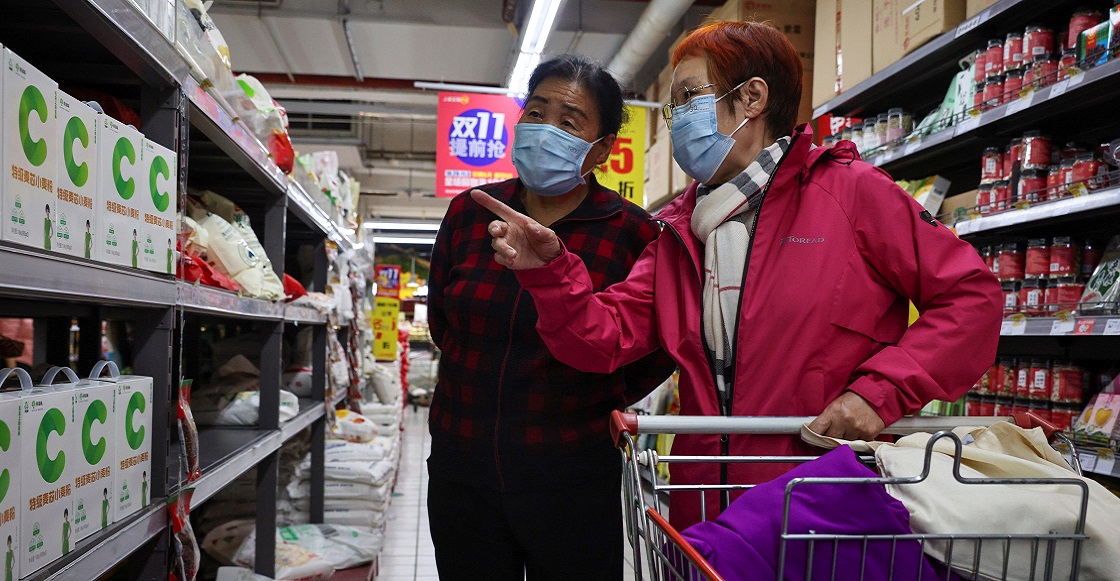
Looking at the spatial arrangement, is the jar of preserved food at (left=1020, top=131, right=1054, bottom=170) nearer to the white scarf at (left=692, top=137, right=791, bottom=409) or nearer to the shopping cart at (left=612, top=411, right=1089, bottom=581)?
the white scarf at (left=692, top=137, right=791, bottom=409)

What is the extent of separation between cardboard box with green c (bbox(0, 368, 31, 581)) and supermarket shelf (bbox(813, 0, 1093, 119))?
120 inches

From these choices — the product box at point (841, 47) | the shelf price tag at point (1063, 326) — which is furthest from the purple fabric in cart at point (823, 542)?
the product box at point (841, 47)

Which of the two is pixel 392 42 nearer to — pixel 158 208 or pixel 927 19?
pixel 927 19

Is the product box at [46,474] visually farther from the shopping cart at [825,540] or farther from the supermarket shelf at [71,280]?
the shopping cart at [825,540]

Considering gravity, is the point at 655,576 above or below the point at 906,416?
below

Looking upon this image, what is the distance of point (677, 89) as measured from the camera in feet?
5.38

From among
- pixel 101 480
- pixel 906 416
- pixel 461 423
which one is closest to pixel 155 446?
pixel 101 480

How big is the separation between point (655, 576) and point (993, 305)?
28.6 inches

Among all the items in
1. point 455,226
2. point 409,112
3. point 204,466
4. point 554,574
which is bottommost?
point 554,574

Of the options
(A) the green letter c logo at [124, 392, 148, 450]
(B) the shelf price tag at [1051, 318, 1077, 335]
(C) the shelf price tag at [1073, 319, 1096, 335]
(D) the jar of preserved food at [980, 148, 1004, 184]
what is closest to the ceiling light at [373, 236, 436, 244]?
(D) the jar of preserved food at [980, 148, 1004, 184]

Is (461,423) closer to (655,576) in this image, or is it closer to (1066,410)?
(655,576)

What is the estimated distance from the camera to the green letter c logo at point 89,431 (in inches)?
56.9

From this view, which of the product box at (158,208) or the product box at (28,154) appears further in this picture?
the product box at (158,208)

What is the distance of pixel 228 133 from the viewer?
86.3 inches
